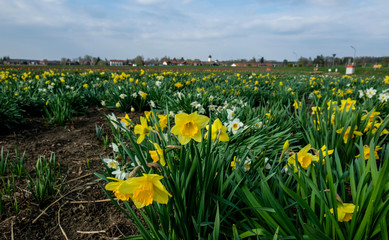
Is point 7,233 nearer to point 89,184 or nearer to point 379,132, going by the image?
point 89,184

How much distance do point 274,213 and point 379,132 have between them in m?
1.52

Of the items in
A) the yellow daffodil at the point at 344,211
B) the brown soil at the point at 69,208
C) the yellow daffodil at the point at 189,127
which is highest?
the yellow daffodil at the point at 189,127

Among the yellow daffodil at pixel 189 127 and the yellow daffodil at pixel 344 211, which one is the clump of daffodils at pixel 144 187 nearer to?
the yellow daffodil at pixel 189 127

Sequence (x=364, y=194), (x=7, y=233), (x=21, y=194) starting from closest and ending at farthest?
(x=364, y=194) < (x=7, y=233) < (x=21, y=194)

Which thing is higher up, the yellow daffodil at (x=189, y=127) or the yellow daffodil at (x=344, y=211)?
the yellow daffodil at (x=189, y=127)

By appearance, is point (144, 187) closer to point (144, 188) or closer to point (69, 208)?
point (144, 188)

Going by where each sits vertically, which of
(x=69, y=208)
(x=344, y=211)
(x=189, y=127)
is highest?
(x=189, y=127)

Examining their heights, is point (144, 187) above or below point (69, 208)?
above

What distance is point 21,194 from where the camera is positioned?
69.9 inches

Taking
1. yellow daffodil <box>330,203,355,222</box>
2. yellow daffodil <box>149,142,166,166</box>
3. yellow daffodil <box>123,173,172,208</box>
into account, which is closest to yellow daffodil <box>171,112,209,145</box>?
yellow daffodil <box>149,142,166,166</box>

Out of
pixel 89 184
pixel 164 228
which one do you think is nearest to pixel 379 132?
pixel 164 228

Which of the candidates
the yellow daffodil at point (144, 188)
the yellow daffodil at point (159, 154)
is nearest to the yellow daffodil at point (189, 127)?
the yellow daffodil at point (159, 154)

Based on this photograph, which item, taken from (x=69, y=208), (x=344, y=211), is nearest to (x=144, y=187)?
(x=344, y=211)

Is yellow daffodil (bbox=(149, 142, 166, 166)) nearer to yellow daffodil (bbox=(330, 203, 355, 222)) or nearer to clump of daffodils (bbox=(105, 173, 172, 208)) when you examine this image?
clump of daffodils (bbox=(105, 173, 172, 208))
